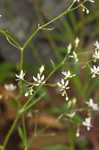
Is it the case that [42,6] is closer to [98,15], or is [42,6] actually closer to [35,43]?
[35,43]

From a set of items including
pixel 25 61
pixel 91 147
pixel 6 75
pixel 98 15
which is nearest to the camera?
pixel 91 147

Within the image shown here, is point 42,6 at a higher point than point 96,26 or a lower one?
higher

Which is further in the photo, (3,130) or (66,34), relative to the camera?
(66,34)

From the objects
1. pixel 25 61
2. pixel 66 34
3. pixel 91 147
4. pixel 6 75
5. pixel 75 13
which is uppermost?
pixel 75 13

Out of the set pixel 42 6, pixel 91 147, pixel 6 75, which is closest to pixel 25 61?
pixel 6 75

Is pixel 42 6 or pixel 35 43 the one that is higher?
pixel 42 6

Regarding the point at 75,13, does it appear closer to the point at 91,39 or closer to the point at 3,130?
the point at 91,39

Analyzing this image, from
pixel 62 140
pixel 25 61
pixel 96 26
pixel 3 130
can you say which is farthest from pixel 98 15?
pixel 3 130

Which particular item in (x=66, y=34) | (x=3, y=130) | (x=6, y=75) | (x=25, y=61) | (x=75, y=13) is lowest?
(x=3, y=130)

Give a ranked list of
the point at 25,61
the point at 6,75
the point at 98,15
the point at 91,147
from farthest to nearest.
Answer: the point at 25,61, the point at 98,15, the point at 6,75, the point at 91,147
